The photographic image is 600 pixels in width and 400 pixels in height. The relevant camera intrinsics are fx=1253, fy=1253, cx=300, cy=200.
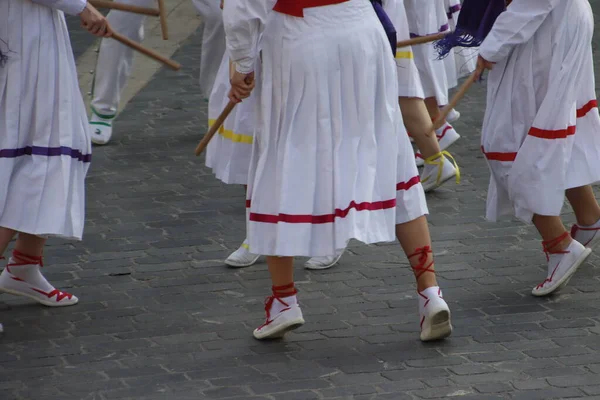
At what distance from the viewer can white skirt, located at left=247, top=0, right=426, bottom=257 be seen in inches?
A: 183

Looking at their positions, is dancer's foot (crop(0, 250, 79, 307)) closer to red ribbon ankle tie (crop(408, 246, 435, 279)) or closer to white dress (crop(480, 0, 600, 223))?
red ribbon ankle tie (crop(408, 246, 435, 279))

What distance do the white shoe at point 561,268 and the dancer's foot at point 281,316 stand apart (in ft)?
3.59

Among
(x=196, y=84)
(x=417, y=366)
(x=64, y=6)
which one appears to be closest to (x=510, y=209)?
(x=417, y=366)

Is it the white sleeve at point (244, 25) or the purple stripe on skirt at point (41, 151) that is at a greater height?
the white sleeve at point (244, 25)

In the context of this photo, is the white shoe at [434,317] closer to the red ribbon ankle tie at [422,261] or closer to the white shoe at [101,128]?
the red ribbon ankle tie at [422,261]

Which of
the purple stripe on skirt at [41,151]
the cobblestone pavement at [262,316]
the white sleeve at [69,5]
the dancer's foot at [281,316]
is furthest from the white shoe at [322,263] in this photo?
the white sleeve at [69,5]

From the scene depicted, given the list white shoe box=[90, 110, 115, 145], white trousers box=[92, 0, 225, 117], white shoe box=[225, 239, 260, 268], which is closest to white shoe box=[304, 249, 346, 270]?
white shoe box=[225, 239, 260, 268]

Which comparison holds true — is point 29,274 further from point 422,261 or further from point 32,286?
point 422,261

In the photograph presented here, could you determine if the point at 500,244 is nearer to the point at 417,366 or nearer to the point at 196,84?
the point at 417,366

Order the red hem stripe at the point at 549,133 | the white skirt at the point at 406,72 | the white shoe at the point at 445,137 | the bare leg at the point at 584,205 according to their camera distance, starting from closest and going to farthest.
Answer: the red hem stripe at the point at 549,133
the bare leg at the point at 584,205
the white skirt at the point at 406,72
the white shoe at the point at 445,137

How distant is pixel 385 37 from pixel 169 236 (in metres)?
2.04

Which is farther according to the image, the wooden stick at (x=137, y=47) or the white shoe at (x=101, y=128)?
the white shoe at (x=101, y=128)

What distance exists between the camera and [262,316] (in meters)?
5.27

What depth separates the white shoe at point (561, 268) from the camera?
17.5ft
